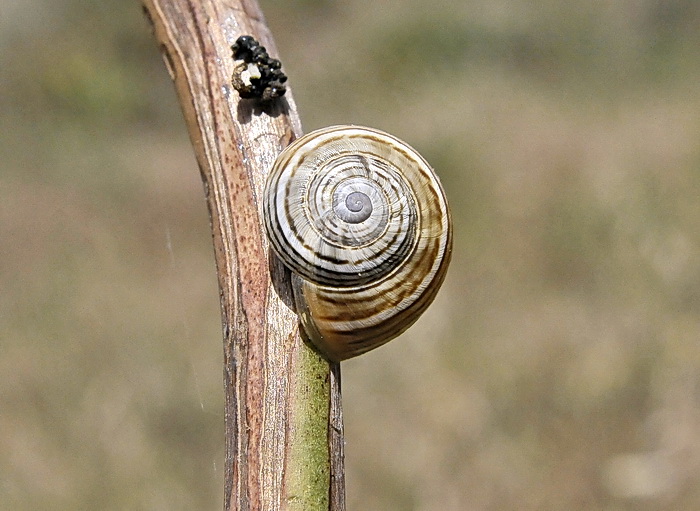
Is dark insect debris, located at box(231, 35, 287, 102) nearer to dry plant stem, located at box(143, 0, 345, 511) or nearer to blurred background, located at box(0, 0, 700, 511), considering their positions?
dry plant stem, located at box(143, 0, 345, 511)

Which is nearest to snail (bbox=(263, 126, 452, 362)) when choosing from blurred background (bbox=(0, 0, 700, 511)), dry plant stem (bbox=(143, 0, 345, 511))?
dry plant stem (bbox=(143, 0, 345, 511))

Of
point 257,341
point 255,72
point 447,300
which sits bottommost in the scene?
point 257,341

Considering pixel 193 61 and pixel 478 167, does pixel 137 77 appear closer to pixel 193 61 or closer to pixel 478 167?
pixel 478 167

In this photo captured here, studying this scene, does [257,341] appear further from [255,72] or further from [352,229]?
[255,72]

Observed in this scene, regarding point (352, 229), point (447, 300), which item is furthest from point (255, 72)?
point (447, 300)

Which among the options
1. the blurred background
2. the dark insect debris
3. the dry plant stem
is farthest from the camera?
the blurred background
